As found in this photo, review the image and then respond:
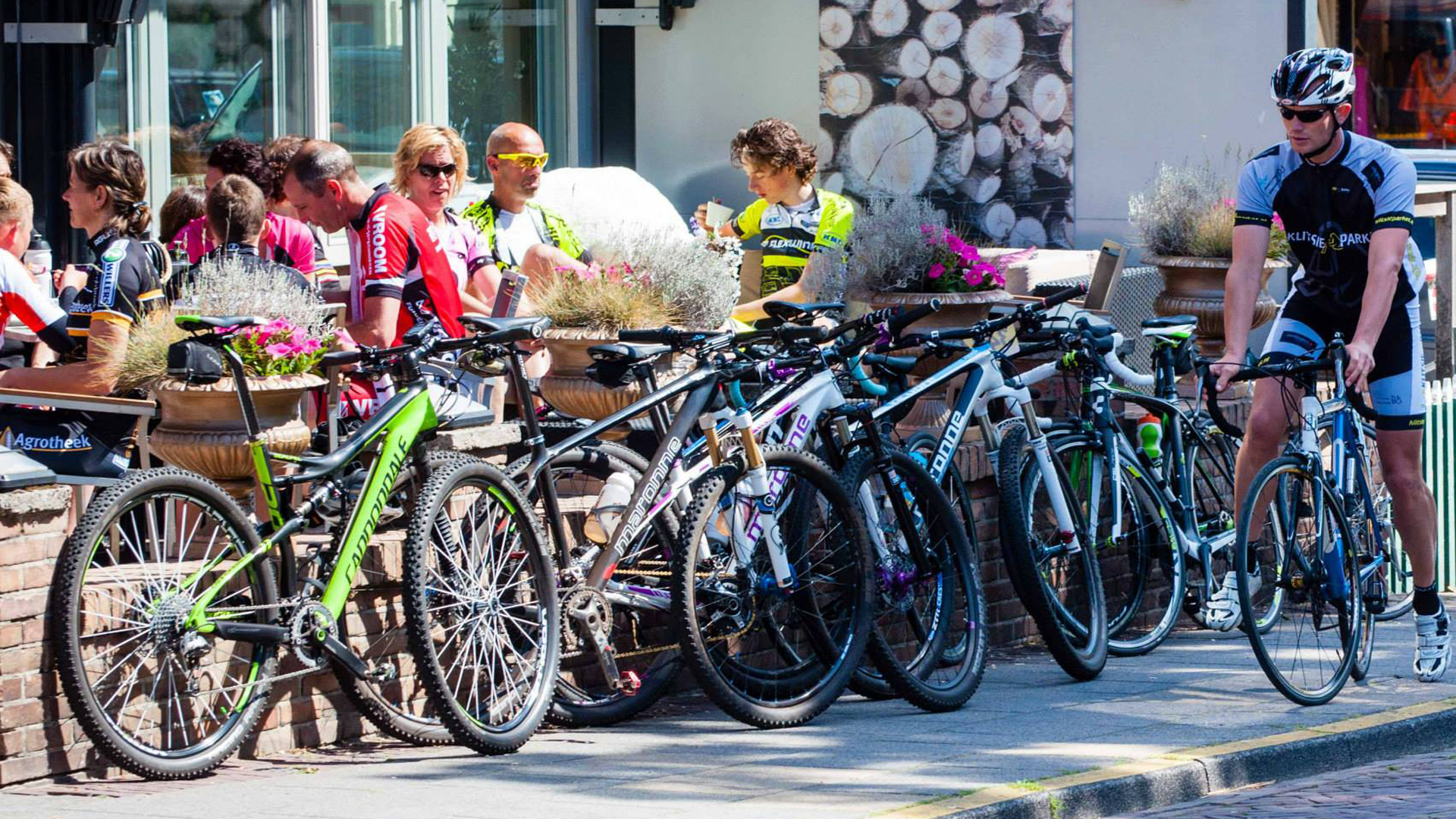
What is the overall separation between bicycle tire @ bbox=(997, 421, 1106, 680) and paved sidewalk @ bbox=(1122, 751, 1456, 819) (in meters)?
1.12

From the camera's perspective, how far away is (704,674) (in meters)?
6.20

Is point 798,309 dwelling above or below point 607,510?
above

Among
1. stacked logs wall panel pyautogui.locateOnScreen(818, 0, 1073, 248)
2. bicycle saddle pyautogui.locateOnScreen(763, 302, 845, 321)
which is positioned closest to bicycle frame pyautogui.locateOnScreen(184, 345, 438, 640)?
bicycle saddle pyautogui.locateOnScreen(763, 302, 845, 321)

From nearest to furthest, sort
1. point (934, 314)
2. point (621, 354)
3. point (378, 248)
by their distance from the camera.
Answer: point (621, 354) < point (378, 248) < point (934, 314)

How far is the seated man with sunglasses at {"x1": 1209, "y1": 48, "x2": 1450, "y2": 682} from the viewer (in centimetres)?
731

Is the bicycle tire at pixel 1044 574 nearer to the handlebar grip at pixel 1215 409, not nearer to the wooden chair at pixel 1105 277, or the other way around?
the handlebar grip at pixel 1215 409

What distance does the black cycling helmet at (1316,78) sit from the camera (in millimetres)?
7270

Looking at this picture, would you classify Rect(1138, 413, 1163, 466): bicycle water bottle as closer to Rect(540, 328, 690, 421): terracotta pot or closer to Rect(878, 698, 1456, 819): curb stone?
Rect(878, 698, 1456, 819): curb stone

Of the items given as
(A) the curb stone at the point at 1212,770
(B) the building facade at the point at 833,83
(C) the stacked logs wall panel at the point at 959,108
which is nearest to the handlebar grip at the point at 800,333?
(A) the curb stone at the point at 1212,770

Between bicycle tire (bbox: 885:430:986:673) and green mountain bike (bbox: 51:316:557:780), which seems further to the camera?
bicycle tire (bbox: 885:430:986:673)

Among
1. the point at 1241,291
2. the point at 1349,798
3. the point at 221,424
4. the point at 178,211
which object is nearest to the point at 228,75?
the point at 178,211

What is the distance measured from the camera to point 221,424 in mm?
6594

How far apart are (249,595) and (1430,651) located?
414 centimetres

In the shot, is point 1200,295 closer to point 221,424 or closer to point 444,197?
point 444,197
